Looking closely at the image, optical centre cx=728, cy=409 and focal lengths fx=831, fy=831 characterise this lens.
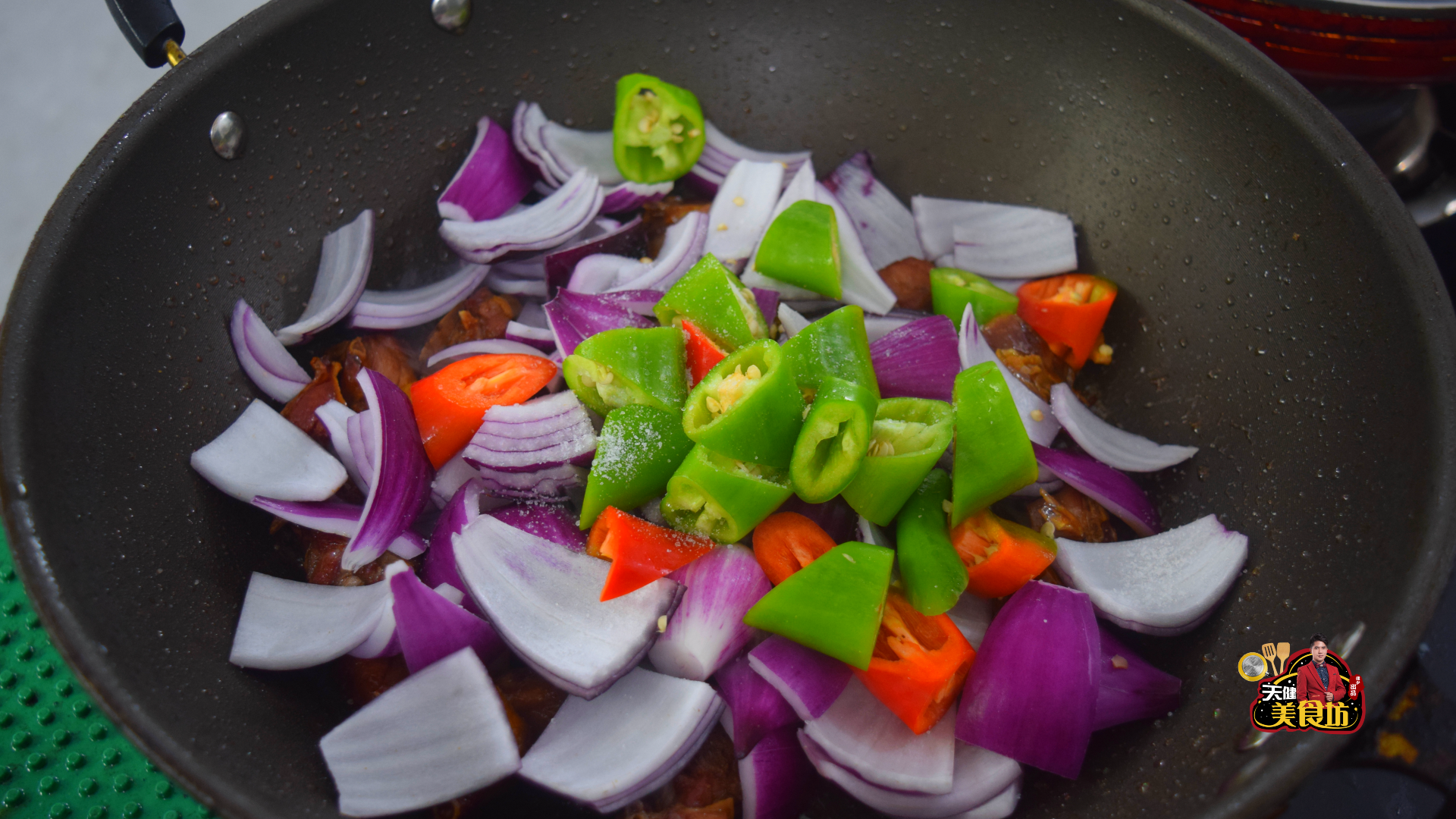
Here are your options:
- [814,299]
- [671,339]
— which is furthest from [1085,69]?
[671,339]

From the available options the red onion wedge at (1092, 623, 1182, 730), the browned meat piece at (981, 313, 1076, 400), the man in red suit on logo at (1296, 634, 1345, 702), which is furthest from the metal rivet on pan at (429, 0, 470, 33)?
the man in red suit on logo at (1296, 634, 1345, 702)

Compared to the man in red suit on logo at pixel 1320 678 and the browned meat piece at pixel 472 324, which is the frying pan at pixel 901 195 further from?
the browned meat piece at pixel 472 324

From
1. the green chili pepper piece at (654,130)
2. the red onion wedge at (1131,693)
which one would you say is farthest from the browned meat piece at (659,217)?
the red onion wedge at (1131,693)

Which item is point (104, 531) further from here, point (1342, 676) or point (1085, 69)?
point (1085, 69)

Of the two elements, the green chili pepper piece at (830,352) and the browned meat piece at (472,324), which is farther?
the browned meat piece at (472,324)

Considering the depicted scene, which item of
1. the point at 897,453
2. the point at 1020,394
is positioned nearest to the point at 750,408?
the point at 897,453

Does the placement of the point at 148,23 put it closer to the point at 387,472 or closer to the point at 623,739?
the point at 387,472

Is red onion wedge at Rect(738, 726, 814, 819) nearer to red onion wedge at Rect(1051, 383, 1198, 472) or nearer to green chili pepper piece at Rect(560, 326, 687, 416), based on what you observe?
green chili pepper piece at Rect(560, 326, 687, 416)
